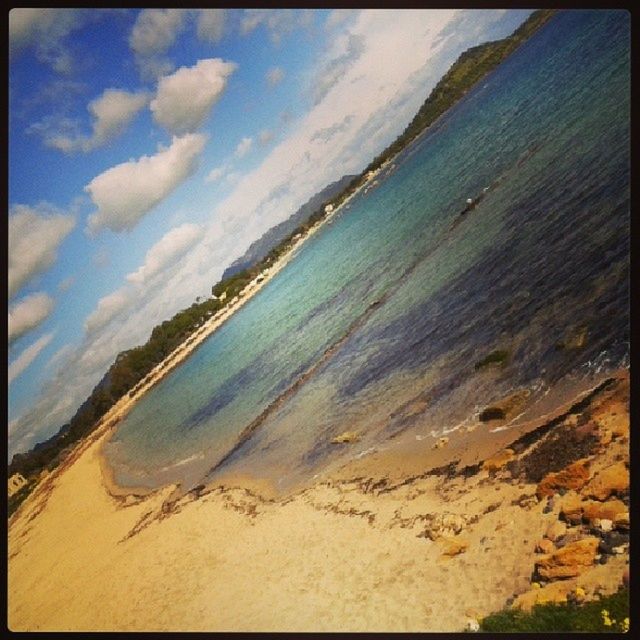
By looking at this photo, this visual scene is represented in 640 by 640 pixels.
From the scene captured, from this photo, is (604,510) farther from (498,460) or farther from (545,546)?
(498,460)

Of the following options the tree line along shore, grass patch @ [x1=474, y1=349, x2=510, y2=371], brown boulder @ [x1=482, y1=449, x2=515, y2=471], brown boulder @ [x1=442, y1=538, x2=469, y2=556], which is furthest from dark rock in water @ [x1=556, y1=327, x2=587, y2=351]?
the tree line along shore

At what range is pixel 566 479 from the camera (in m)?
5.09

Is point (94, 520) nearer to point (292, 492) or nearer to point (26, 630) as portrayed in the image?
point (26, 630)

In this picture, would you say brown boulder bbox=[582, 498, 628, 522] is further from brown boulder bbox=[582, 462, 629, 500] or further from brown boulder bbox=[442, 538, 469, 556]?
brown boulder bbox=[442, 538, 469, 556]

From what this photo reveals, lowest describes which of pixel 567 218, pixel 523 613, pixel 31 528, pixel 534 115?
pixel 523 613

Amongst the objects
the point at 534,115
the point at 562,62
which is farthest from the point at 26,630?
the point at 562,62

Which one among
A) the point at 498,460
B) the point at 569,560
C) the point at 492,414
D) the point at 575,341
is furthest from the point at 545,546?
the point at 575,341

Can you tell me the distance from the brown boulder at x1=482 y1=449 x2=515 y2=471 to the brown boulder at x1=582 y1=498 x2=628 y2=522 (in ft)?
3.65

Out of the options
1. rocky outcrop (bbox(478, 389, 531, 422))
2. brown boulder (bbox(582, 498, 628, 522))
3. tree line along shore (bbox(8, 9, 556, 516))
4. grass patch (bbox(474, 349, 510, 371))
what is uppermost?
tree line along shore (bbox(8, 9, 556, 516))

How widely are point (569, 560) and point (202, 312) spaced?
3127 centimetres

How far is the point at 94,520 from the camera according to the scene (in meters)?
10.4

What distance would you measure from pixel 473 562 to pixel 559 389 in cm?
256

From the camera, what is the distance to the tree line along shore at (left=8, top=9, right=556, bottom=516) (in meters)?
13.1

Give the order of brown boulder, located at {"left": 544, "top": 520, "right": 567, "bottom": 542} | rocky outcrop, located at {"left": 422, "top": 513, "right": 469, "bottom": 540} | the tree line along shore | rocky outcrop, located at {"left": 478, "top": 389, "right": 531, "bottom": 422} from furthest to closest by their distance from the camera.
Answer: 1. the tree line along shore
2. rocky outcrop, located at {"left": 478, "top": 389, "right": 531, "bottom": 422}
3. rocky outcrop, located at {"left": 422, "top": 513, "right": 469, "bottom": 540}
4. brown boulder, located at {"left": 544, "top": 520, "right": 567, "bottom": 542}
